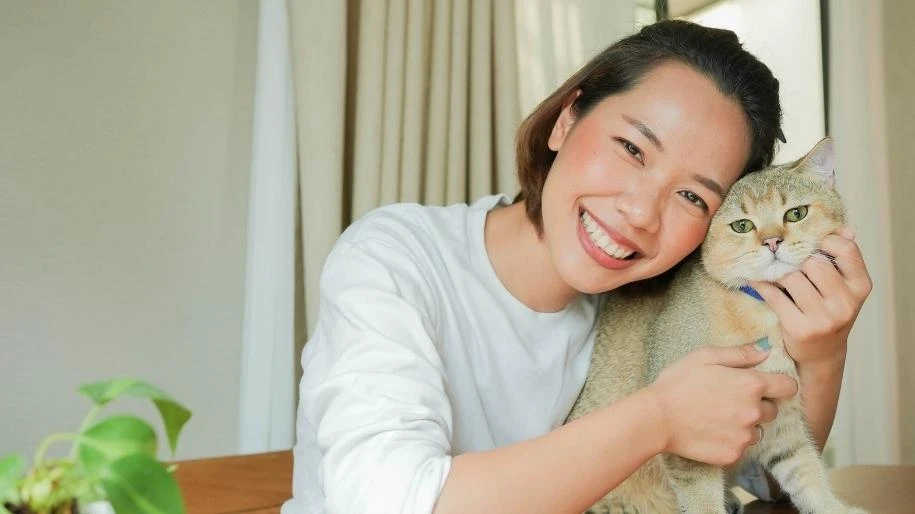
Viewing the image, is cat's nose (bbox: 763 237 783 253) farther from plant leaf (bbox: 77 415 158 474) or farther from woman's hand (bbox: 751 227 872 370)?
plant leaf (bbox: 77 415 158 474)

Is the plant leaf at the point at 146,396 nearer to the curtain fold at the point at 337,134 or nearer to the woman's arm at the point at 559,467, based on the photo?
the woman's arm at the point at 559,467

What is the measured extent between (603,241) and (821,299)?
0.95 ft

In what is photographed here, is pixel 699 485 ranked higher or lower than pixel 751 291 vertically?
lower

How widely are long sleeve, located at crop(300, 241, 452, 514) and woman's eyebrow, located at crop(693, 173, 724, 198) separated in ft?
1.24

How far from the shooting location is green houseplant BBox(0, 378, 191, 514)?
0.26 m

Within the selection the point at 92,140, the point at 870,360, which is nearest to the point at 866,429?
the point at 870,360

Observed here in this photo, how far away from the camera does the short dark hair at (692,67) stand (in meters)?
1.09

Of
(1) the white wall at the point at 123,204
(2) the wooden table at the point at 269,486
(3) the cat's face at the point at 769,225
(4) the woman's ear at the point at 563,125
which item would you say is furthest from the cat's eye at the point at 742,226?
(1) the white wall at the point at 123,204

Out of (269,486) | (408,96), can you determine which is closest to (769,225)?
(269,486)

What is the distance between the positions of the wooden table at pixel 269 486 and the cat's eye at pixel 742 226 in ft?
1.31

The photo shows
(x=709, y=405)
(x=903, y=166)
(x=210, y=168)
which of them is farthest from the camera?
(x=903, y=166)

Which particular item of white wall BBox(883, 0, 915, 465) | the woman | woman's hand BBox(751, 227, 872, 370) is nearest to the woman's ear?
the woman

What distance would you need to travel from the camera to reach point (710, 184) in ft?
3.43

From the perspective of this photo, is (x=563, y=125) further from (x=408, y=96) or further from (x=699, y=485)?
(x=408, y=96)
